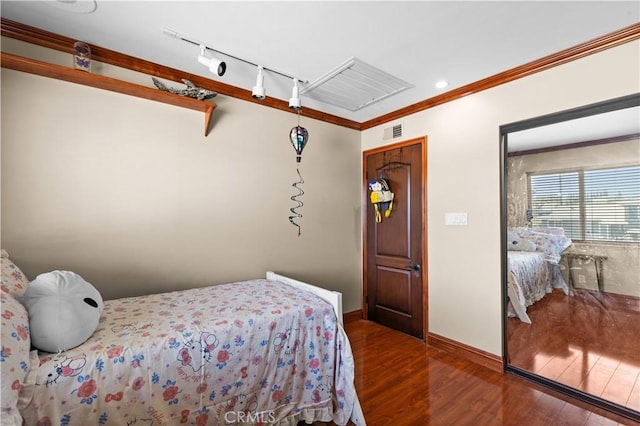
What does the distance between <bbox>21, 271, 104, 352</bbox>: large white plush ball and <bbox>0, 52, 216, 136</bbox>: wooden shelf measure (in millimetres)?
1372

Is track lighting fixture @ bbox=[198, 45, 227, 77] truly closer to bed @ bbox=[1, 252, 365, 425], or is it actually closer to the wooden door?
bed @ bbox=[1, 252, 365, 425]

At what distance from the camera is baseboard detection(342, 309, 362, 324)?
11.7ft

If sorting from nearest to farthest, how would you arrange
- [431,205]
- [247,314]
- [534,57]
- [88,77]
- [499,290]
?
[247,314] < [88,77] < [534,57] < [499,290] < [431,205]

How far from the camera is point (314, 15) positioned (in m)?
1.75

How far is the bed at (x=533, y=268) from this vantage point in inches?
89.7

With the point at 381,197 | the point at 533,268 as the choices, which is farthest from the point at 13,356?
the point at 533,268

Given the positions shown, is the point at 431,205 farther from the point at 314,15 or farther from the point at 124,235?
the point at 124,235

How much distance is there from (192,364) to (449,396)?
5.91ft

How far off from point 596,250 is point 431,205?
4.23 feet

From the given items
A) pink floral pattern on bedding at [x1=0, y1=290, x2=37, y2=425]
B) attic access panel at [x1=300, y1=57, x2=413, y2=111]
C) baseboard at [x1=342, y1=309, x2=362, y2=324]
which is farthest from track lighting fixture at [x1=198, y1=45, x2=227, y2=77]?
baseboard at [x1=342, y1=309, x2=362, y2=324]

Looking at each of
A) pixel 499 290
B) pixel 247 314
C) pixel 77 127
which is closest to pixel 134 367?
pixel 247 314

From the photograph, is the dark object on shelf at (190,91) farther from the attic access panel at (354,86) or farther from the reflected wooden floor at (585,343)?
the reflected wooden floor at (585,343)

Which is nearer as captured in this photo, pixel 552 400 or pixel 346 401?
pixel 346 401

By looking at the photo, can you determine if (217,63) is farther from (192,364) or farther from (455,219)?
(455,219)
